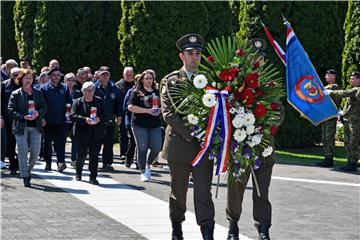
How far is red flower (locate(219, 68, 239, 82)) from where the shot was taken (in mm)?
7262

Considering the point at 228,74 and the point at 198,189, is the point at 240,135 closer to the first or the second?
the point at 228,74

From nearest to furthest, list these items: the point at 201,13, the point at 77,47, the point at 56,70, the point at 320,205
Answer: the point at 320,205 → the point at 56,70 → the point at 201,13 → the point at 77,47

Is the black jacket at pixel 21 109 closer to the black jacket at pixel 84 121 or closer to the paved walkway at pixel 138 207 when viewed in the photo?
the black jacket at pixel 84 121

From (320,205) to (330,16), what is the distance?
8.91m

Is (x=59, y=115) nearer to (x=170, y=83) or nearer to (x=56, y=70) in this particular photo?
(x=56, y=70)

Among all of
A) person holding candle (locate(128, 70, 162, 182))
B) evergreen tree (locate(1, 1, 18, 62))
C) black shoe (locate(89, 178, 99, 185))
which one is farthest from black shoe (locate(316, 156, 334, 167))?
evergreen tree (locate(1, 1, 18, 62))

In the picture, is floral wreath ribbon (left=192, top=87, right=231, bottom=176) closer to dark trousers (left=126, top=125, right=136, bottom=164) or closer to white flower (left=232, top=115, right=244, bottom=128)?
white flower (left=232, top=115, right=244, bottom=128)

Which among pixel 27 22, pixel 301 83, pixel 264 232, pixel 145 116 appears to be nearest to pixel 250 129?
pixel 264 232

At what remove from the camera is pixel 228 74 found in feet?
23.9

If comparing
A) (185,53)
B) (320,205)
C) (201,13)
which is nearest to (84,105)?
(320,205)

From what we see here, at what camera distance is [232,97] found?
23.8ft

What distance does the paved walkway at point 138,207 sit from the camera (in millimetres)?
8742

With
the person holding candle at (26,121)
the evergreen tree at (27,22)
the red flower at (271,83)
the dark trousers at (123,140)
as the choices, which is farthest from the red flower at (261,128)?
the evergreen tree at (27,22)

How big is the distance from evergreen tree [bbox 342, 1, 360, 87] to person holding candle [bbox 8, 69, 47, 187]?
27.1 ft
